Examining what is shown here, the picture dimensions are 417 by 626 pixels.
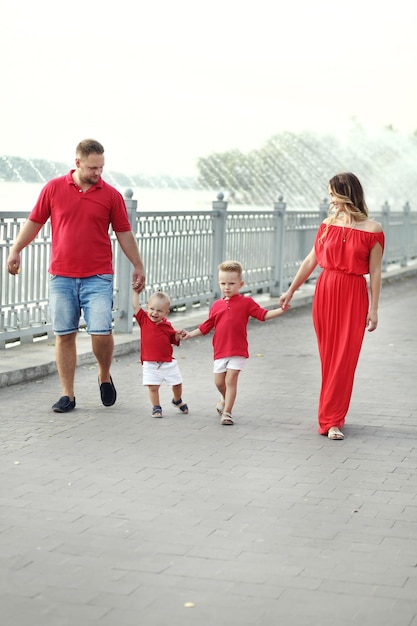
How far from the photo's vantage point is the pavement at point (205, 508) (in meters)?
4.56

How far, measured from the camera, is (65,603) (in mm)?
4500

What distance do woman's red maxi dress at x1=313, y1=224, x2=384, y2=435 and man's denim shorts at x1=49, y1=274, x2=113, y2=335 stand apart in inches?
63.3

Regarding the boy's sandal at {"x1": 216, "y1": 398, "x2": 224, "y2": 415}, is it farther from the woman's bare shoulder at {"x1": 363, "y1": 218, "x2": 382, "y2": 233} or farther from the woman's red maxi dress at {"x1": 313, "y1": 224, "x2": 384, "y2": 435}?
the woman's bare shoulder at {"x1": 363, "y1": 218, "x2": 382, "y2": 233}

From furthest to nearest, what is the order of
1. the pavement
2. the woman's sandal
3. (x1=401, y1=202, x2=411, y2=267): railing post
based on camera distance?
1. (x1=401, y1=202, x2=411, y2=267): railing post
2. the woman's sandal
3. the pavement

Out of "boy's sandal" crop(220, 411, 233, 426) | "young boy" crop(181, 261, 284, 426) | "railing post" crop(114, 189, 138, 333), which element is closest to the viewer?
"boy's sandal" crop(220, 411, 233, 426)

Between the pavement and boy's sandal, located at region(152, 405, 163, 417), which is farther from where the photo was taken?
boy's sandal, located at region(152, 405, 163, 417)

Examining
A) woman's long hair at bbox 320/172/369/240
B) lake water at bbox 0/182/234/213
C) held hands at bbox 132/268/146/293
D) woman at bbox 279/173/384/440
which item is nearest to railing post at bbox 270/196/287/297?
lake water at bbox 0/182/234/213

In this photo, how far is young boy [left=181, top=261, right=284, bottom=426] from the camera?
8.58m

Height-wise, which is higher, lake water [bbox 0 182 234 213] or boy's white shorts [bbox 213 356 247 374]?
lake water [bbox 0 182 234 213]

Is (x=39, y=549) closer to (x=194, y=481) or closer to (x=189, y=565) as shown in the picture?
(x=189, y=565)

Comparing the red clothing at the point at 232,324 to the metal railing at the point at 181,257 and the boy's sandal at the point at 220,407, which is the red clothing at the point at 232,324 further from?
the metal railing at the point at 181,257

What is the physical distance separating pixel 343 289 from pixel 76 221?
202 centimetres

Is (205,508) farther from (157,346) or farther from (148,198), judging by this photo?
(148,198)

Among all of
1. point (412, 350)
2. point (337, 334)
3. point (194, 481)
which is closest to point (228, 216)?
point (412, 350)
